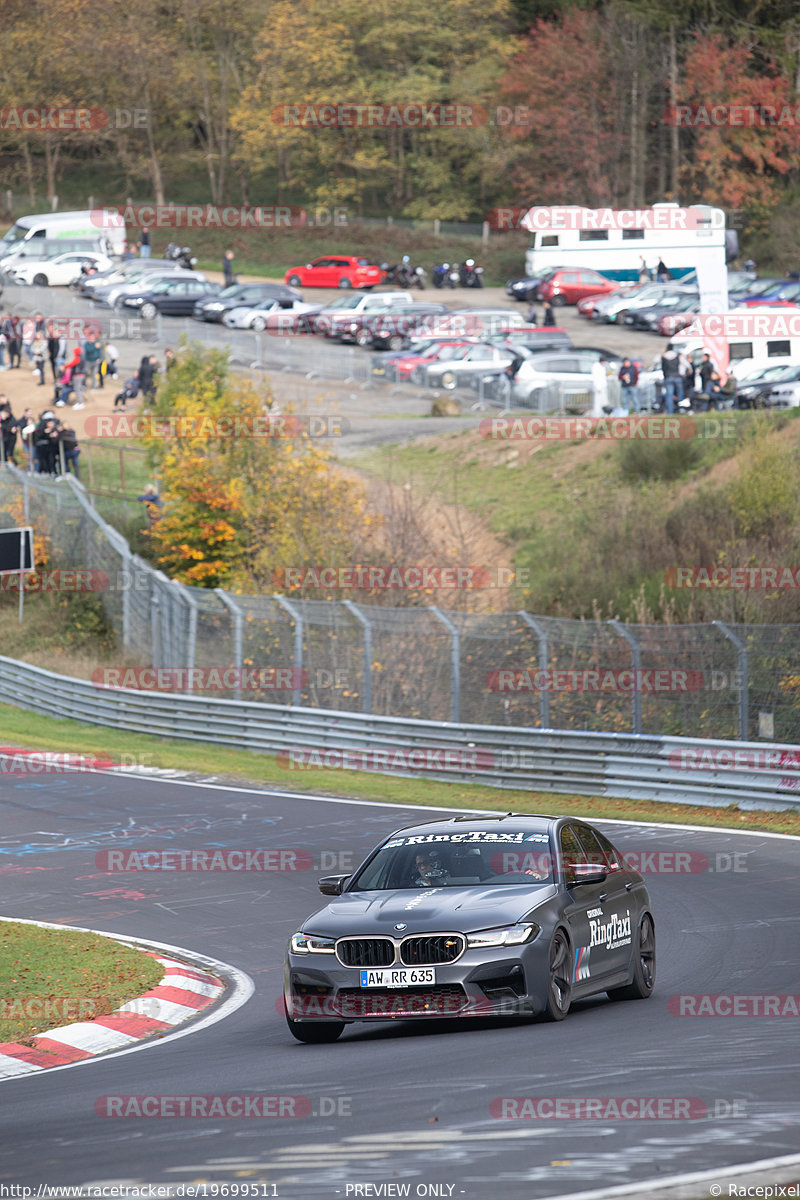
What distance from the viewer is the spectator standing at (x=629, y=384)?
44125mm

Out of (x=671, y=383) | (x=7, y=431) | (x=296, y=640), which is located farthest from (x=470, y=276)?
(x=296, y=640)

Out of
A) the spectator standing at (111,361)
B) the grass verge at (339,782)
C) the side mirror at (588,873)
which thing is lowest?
the grass verge at (339,782)

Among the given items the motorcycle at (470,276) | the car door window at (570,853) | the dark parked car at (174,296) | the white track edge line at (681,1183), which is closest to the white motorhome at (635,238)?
the motorcycle at (470,276)

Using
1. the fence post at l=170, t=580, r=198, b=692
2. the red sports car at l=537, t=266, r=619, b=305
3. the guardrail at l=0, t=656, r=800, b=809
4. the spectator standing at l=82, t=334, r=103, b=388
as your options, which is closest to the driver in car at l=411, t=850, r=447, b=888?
the guardrail at l=0, t=656, r=800, b=809

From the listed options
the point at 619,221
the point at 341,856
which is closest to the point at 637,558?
the point at 341,856

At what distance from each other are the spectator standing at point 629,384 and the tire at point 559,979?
3534 centimetres

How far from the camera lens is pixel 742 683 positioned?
20.8 m

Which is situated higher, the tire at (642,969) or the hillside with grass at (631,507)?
the tire at (642,969)

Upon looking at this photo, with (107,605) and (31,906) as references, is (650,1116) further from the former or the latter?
(107,605)

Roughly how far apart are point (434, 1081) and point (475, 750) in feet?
51.6

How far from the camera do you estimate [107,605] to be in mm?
36375

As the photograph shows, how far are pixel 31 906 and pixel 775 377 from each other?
3392 centimetres

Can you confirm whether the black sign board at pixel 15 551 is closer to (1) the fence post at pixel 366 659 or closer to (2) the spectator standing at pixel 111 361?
(1) the fence post at pixel 366 659

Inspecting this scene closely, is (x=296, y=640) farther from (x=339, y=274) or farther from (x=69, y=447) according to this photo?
(x=339, y=274)
